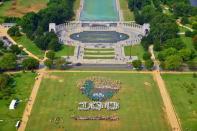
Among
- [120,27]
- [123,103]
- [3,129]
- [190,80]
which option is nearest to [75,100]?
[123,103]

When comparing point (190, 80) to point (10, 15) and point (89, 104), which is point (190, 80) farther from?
point (10, 15)

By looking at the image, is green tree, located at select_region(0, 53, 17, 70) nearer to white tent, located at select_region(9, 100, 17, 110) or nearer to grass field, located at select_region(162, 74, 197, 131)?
white tent, located at select_region(9, 100, 17, 110)

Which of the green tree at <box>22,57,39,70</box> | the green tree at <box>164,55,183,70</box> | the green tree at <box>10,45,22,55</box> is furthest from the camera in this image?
the green tree at <box>10,45,22,55</box>

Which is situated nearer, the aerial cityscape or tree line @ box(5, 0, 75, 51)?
the aerial cityscape

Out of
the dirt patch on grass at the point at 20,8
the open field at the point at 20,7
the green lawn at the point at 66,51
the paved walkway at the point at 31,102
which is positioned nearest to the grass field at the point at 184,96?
the green lawn at the point at 66,51

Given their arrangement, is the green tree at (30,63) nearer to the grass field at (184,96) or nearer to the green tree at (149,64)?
the green tree at (149,64)

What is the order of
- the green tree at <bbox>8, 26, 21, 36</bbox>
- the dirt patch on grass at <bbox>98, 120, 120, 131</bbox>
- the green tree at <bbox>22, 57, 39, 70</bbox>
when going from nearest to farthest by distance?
the dirt patch on grass at <bbox>98, 120, 120, 131</bbox>
the green tree at <bbox>22, 57, 39, 70</bbox>
the green tree at <bbox>8, 26, 21, 36</bbox>

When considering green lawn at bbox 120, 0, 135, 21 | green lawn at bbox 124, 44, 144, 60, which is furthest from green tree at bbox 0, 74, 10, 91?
green lawn at bbox 120, 0, 135, 21
